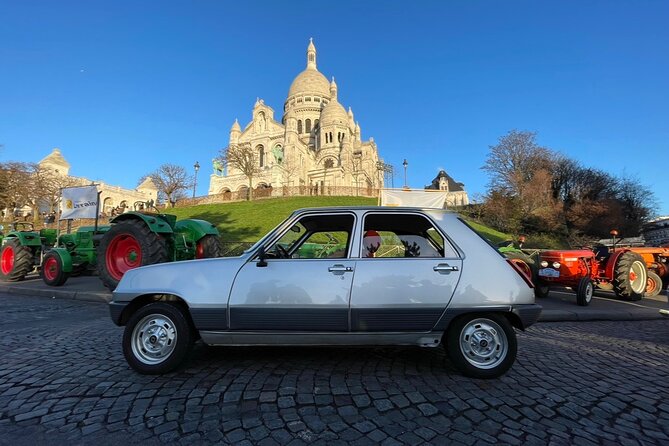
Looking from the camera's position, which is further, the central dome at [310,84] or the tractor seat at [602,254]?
the central dome at [310,84]

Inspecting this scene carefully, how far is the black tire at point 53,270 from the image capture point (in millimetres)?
9328

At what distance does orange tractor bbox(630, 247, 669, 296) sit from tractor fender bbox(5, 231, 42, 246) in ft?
65.9

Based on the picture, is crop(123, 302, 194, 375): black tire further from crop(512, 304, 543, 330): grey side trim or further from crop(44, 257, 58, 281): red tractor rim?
crop(44, 257, 58, 281): red tractor rim

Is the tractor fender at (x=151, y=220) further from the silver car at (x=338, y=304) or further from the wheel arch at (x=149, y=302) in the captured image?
the silver car at (x=338, y=304)

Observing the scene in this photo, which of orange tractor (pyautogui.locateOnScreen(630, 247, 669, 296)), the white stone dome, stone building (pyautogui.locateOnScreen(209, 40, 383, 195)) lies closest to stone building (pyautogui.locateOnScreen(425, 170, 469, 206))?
stone building (pyautogui.locateOnScreen(209, 40, 383, 195))

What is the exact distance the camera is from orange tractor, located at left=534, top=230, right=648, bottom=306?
8.47 metres

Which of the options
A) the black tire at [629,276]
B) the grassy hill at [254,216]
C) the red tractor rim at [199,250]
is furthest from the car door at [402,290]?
the grassy hill at [254,216]

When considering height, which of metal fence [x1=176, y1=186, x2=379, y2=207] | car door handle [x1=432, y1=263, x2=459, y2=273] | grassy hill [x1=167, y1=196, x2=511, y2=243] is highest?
metal fence [x1=176, y1=186, x2=379, y2=207]

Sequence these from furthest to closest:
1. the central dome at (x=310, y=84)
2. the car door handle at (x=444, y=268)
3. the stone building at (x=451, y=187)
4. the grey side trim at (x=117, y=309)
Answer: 1. the stone building at (x=451, y=187)
2. the central dome at (x=310, y=84)
3. the grey side trim at (x=117, y=309)
4. the car door handle at (x=444, y=268)

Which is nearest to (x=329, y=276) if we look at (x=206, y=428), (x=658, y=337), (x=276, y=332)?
(x=276, y=332)

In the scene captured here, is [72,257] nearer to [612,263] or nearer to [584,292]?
[584,292]

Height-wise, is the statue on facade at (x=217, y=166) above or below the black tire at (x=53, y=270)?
above

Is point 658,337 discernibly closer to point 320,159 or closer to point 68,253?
point 68,253

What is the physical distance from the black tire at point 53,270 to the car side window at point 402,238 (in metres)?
10.1
